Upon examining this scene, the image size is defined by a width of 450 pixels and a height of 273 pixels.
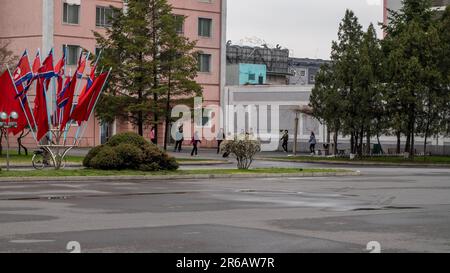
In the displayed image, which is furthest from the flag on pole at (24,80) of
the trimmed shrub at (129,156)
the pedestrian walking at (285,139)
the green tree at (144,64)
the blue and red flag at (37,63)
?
the pedestrian walking at (285,139)

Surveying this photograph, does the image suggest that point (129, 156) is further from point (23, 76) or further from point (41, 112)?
point (23, 76)

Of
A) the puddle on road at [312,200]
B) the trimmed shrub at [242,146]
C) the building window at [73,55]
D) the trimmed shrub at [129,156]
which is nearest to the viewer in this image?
the puddle on road at [312,200]

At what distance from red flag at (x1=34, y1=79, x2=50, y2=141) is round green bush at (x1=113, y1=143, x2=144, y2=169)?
3.09 meters

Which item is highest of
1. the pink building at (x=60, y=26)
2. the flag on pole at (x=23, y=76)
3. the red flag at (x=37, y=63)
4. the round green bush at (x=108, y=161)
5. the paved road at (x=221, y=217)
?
the pink building at (x=60, y=26)

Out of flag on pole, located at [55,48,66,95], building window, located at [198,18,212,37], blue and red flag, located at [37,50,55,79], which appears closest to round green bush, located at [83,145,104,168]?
flag on pole, located at [55,48,66,95]

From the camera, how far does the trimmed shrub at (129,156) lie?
32406 millimetres

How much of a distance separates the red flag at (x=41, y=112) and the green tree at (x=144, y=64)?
1223 centimetres

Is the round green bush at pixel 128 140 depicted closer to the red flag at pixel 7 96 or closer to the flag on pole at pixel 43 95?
the flag on pole at pixel 43 95

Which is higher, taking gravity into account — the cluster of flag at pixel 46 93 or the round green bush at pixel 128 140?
the cluster of flag at pixel 46 93

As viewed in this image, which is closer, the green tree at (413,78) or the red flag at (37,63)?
the red flag at (37,63)

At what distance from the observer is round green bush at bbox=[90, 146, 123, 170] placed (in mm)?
32250

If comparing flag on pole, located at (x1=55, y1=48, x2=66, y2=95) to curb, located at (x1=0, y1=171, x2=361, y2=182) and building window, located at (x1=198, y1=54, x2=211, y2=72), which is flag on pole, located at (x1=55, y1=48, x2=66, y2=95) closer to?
curb, located at (x1=0, y1=171, x2=361, y2=182)

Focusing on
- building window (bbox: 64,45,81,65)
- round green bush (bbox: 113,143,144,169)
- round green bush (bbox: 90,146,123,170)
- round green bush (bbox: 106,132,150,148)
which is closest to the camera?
round green bush (bbox: 90,146,123,170)
